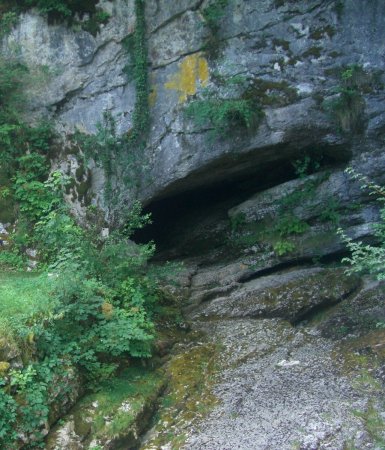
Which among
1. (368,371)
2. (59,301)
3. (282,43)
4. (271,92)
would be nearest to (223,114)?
(271,92)

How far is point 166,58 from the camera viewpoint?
10.2 metres

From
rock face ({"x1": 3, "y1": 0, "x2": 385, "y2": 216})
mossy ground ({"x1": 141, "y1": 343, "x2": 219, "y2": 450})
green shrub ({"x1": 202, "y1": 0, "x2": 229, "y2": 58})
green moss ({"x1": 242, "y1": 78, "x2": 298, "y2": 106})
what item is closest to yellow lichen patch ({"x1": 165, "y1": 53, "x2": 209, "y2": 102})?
rock face ({"x1": 3, "y1": 0, "x2": 385, "y2": 216})

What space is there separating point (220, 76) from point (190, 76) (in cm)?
52

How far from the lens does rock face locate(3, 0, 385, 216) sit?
9664 mm

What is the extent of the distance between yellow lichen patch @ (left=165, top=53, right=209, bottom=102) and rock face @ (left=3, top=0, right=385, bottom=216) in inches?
0.7

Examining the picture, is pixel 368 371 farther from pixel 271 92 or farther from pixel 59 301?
pixel 271 92

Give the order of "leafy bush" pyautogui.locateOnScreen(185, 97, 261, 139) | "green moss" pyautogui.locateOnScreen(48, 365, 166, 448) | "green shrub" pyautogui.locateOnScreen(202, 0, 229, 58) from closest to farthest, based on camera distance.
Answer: "green moss" pyautogui.locateOnScreen(48, 365, 166, 448), "leafy bush" pyautogui.locateOnScreen(185, 97, 261, 139), "green shrub" pyautogui.locateOnScreen(202, 0, 229, 58)

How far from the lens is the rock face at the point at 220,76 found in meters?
9.66

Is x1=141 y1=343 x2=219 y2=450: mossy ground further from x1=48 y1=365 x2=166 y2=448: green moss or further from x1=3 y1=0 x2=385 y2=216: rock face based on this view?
x1=3 y1=0 x2=385 y2=216: rock face

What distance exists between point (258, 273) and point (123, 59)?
441 centimetres

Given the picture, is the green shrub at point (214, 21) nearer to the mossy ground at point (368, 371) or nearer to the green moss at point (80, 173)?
the green moss at point (80, 173)

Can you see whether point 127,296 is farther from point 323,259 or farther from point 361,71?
point 361,71

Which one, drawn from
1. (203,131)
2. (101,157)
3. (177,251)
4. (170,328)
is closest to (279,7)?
(203,131)

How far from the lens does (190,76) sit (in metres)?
10.1
